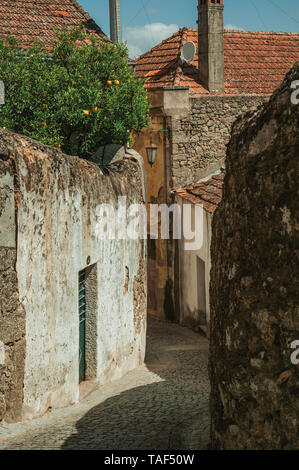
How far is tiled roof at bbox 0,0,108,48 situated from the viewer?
1666 centimetres

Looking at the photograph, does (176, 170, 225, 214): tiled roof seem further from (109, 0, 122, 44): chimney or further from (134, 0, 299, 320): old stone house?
(109, 0, 122, 44): chimney

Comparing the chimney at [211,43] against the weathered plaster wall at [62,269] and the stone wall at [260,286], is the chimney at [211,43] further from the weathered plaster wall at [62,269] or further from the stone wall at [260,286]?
the stone wall at [260,286]

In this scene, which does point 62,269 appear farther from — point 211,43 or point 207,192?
point 211,43

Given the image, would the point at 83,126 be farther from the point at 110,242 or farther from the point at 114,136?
the point at 110,242

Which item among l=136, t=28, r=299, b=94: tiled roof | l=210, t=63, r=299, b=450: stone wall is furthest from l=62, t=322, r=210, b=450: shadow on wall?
l=136, t=28, r=299, b=94: tiled roof

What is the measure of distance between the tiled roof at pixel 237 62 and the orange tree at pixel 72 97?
19.2ft

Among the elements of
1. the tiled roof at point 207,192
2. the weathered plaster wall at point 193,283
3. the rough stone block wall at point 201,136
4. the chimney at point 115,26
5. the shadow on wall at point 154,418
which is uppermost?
the chimney at point 115,26

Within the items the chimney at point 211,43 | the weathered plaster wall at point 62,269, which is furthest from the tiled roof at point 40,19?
the weathered plaster wall at point 62,269

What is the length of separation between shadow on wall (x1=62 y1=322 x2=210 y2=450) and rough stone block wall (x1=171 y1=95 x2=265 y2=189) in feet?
24.5

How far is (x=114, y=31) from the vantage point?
1923 cm

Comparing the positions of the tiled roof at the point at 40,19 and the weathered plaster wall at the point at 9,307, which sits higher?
the tiled roof at the point at 40,19

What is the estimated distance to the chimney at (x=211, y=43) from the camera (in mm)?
18828

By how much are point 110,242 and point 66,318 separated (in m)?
2.25
